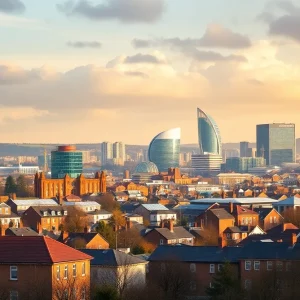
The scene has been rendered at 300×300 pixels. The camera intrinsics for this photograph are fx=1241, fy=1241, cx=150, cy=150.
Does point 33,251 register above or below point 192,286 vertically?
above

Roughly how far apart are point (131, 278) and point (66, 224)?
180ft

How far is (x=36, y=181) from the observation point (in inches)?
6885

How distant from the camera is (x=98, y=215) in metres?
132

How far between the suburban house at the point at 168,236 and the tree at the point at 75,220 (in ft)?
37.8

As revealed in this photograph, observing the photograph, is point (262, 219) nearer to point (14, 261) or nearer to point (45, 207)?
point (45, 207)

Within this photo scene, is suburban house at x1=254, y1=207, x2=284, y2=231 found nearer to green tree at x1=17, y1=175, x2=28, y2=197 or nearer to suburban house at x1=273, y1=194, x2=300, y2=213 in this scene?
suburban house at x1=273, y1=194, x2=300, y2=213

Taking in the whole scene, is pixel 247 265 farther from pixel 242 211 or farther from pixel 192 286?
pixel 242 211

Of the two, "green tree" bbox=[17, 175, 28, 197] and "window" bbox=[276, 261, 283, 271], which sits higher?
"green tree" bbox=[17, 175, 28, 197]

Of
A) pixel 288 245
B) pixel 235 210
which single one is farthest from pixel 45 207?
pixel 288 245

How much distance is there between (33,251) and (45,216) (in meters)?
71.0

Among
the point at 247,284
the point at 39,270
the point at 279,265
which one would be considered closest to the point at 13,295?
the point at 39,270

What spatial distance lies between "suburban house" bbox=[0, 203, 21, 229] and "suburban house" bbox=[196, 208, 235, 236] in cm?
1742

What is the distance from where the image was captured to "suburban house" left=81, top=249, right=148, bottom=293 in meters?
58.6

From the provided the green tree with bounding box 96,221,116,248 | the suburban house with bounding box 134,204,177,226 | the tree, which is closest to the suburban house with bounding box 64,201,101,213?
the suburban house with bounding box 134,204,177,226
